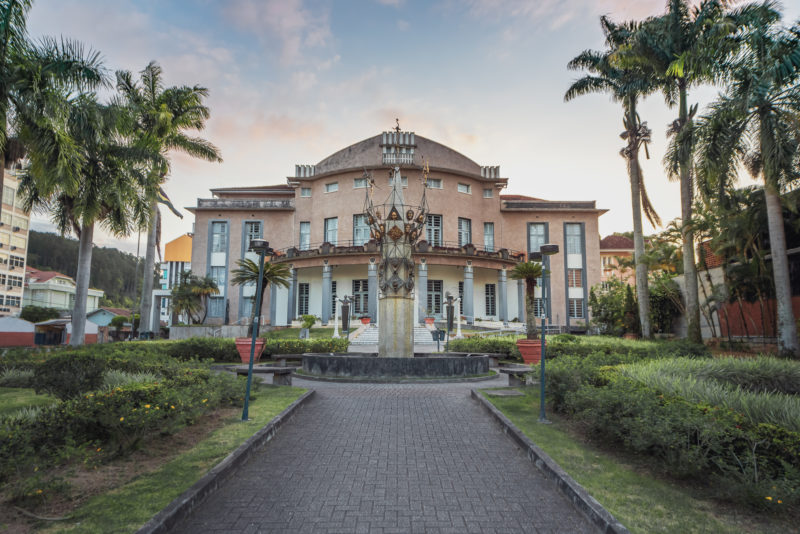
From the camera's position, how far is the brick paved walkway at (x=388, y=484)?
158 inches

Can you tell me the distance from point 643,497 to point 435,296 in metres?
33.1

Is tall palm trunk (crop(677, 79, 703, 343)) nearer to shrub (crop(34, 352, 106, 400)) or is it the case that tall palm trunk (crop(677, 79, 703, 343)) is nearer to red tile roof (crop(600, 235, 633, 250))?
shrub (crop(34, 352, 106, 400))

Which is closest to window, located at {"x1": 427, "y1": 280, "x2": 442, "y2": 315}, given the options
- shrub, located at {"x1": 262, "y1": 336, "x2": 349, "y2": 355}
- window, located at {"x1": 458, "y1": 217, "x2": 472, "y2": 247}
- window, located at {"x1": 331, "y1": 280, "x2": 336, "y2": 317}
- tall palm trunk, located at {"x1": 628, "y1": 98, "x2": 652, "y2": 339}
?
window, located at {"x1": 458, "y1": 217, "x2": 472, "y2": 247}

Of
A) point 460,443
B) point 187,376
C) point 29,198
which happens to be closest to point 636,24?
point 460,443

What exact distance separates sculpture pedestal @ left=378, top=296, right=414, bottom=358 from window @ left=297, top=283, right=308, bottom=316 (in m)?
25.4

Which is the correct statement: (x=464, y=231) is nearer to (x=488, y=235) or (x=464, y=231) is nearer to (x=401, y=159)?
(x=488, y=235)

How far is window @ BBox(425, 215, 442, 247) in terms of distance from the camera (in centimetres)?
3794

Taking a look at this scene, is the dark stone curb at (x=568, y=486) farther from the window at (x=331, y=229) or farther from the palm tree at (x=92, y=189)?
the window at (x=331, y=229)

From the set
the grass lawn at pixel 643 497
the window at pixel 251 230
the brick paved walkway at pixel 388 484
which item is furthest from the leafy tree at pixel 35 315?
the grass lawn at pixel 643 497

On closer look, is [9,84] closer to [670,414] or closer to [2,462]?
[2,462]

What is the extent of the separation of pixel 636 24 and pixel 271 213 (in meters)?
30.8

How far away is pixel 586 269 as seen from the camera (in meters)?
40.3

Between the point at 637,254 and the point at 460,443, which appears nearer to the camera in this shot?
the point at 460,443

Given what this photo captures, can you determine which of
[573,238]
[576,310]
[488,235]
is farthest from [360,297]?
[573,238]
